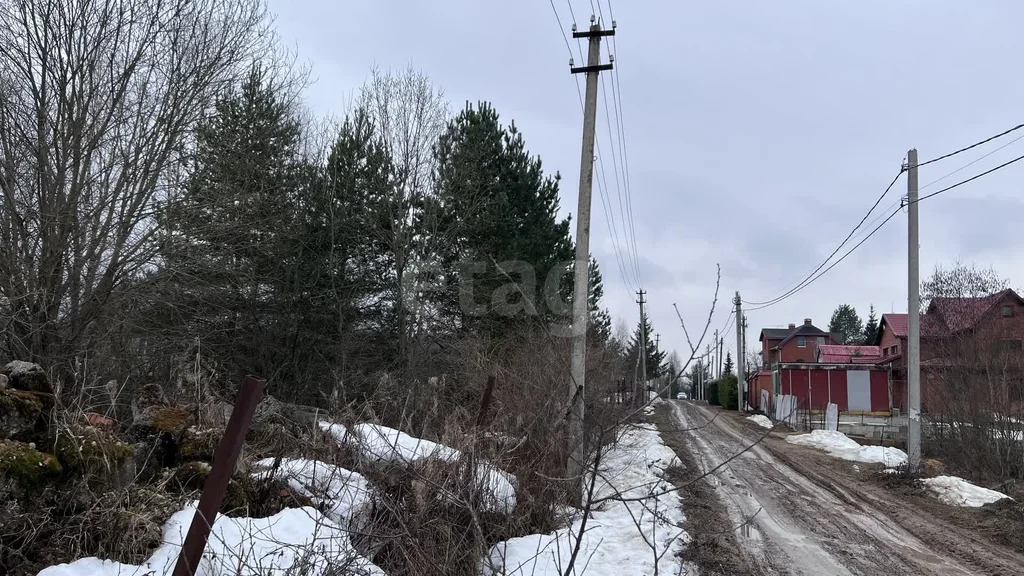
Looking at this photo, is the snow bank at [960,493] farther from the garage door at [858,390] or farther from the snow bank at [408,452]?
the garage door at [858,390]

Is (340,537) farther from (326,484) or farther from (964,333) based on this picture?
(964,333)

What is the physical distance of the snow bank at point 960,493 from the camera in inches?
414

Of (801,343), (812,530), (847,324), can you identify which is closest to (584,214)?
(812,530)

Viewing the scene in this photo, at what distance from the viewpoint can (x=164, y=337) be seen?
13.1 meters

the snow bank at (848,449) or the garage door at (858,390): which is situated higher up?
the garage door at (858,390)

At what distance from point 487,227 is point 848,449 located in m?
12.0

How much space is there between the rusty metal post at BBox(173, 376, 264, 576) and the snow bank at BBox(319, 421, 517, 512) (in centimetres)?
205

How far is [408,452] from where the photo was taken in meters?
5.98

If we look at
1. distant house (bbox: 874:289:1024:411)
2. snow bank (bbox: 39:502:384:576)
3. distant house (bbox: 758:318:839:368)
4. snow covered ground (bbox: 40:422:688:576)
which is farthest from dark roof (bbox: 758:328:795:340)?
snow bank (bbox: 39:502:384:576)

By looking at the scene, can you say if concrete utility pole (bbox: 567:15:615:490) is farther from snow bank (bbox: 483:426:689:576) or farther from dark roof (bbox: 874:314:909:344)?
dark roof (bbox: 874:314:909:344)

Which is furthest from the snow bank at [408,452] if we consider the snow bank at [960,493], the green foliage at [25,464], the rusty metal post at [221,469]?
the snow bank at [960,493]

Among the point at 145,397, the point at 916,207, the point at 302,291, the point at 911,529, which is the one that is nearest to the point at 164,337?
the point at 302,291

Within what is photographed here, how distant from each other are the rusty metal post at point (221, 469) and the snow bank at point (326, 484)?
1642 millimetres

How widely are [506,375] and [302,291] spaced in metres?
8.08
